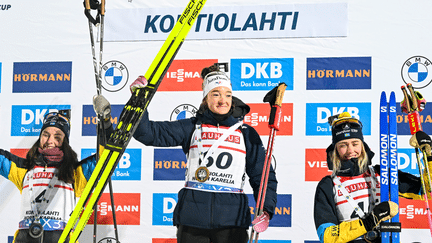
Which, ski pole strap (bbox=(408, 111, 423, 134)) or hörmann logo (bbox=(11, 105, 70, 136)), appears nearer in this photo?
ski pole strap (bbox=(408, 111, 423, 134))

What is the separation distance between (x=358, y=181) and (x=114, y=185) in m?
2.05

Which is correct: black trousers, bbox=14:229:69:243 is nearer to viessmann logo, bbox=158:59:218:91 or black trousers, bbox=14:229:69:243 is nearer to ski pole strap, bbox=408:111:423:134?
viessmann logo, bbox=158:59:218:91

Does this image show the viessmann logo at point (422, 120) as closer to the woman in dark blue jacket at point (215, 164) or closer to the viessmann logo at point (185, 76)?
the woman in dark blue jacket at point (215, 164)

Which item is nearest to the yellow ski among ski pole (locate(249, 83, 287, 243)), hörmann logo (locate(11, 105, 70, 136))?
ski pole (locate(249, 83, 287, 243))

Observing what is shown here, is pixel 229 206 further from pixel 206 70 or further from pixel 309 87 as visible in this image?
→ pixel 309 87

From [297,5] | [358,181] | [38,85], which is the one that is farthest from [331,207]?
[38,85]

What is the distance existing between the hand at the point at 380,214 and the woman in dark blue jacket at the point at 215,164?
55 centimetres

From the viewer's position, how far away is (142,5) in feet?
12.8

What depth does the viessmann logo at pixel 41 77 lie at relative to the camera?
3.95 m

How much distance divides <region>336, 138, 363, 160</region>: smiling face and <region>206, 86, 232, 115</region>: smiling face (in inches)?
29.8

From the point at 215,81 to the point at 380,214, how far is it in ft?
4.05

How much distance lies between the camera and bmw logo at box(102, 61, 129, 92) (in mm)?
3896

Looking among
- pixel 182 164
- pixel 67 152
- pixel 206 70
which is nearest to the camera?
pixel 206 70

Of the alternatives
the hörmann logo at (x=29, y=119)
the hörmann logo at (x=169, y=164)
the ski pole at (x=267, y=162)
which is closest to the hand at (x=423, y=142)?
the ski pole at (x=267, y=162)
